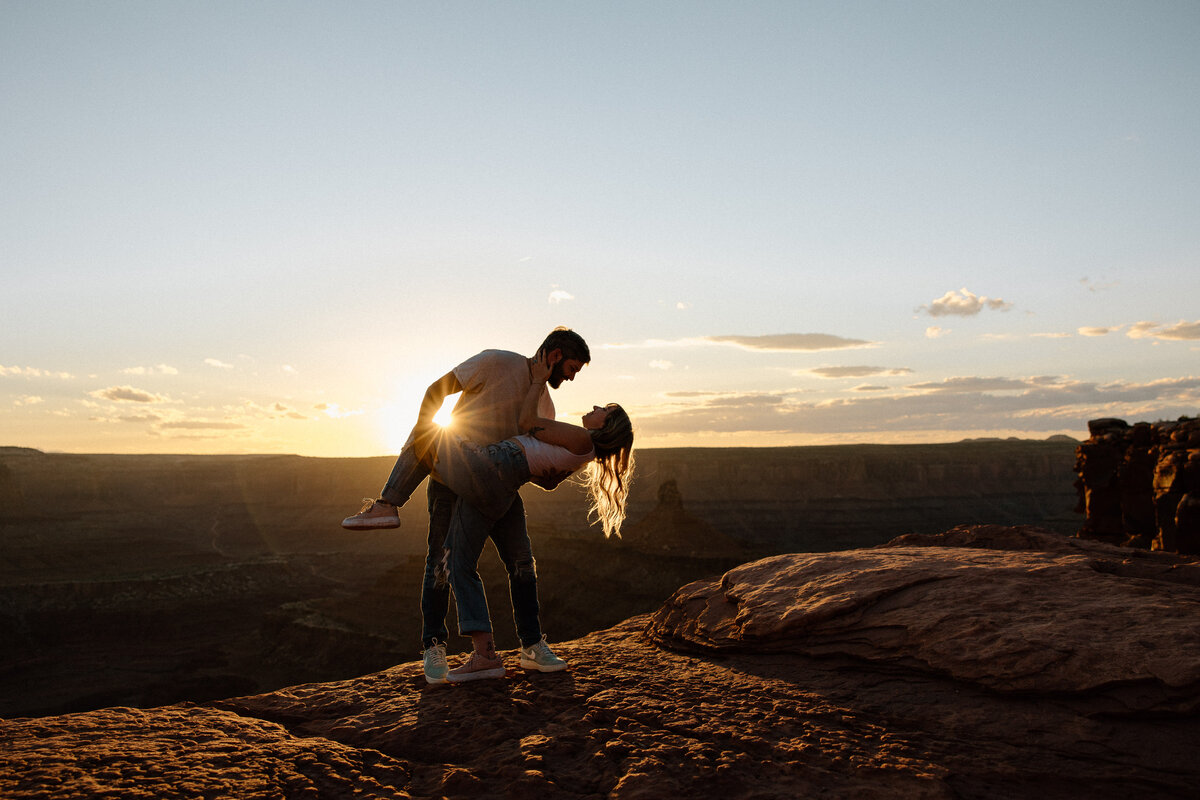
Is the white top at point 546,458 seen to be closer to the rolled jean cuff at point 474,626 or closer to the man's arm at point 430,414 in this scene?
the man's arm at point 430,414

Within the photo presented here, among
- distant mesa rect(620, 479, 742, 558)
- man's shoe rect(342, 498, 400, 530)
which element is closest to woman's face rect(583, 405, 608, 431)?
man's shoe rect(342, 498, 400, 530)

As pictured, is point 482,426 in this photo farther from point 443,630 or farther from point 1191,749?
point 1191,749

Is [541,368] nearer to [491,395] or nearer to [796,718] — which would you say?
[491,395]

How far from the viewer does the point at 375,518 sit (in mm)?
3605

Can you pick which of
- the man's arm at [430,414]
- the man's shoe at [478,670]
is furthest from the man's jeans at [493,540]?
the man's arm at [430,414]

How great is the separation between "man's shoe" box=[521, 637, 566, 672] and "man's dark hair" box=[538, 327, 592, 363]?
65.8 inches

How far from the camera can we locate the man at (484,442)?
3.85m

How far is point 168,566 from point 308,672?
3593cm

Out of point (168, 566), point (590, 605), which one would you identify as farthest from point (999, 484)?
point (168, 566)

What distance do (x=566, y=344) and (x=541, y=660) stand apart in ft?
5.95

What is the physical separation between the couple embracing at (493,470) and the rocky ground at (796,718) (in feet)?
0.93

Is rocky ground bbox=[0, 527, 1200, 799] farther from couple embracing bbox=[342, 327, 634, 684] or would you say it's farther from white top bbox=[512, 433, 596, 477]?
white top bbox=[512, 433, 596, 477]

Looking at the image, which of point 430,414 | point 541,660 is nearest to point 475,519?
point 430,414

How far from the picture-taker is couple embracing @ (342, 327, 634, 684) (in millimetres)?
3734
